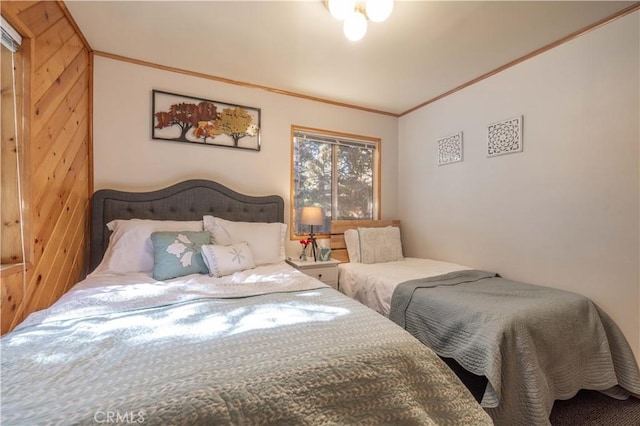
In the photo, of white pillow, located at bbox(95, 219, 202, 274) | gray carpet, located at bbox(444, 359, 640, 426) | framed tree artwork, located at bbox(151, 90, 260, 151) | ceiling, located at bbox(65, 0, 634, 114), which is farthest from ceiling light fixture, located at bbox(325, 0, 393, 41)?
gray carpet, located at bbox(444, 359, 640, 426)

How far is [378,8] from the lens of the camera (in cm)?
156

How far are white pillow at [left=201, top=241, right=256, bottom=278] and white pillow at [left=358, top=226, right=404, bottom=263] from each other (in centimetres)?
140

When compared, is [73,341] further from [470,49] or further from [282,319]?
[470,49]

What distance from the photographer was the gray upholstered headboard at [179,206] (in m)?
2.23

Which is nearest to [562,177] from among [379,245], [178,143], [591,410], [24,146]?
[591,410]

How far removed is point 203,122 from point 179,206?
0.86 metres

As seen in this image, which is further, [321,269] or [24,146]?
[321,269]

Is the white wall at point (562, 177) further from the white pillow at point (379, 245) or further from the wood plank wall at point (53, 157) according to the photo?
the wood plank wall at point (53, 157)

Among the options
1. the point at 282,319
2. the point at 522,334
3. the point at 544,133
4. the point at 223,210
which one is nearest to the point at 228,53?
the point at 223,210

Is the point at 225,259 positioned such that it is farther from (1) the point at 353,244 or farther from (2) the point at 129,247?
(1) the point at 353,244

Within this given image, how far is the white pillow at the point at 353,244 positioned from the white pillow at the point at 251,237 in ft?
3.10

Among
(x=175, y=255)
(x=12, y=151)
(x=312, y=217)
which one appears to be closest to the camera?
(x=12, y=151)

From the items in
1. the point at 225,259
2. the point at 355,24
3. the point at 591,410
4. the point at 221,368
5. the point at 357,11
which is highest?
the point at 357,11

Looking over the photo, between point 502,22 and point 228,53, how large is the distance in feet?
6.84
